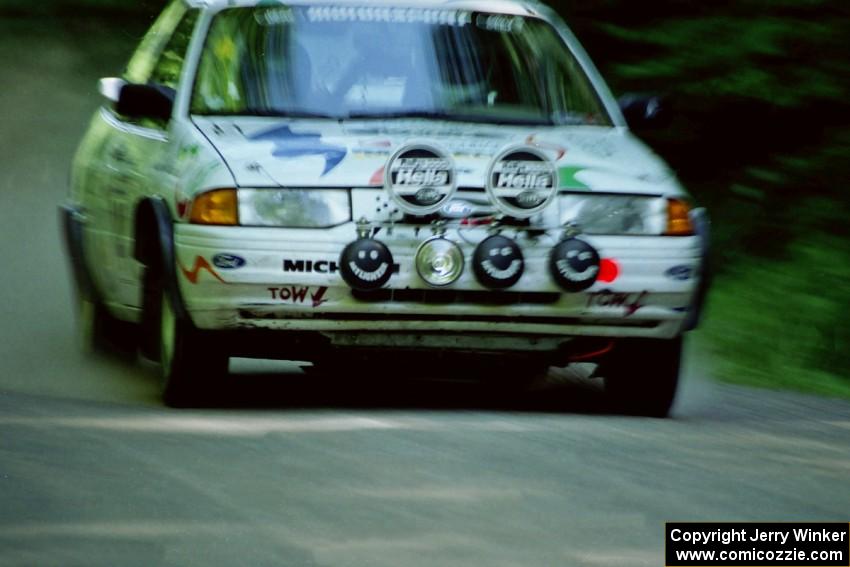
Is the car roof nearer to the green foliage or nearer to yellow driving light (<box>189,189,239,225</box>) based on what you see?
yellow driving light (<box>189,189,239,225</box>)

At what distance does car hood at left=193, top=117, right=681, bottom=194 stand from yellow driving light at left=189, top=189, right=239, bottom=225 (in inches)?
3.0

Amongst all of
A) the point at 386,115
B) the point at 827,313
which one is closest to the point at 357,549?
the point at 386,115

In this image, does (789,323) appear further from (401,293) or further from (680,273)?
(401,293)

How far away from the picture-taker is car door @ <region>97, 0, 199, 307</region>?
948cm

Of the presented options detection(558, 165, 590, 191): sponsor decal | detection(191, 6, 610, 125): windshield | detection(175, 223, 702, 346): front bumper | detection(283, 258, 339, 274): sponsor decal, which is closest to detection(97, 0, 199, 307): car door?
detection(191, 6, 610, 125): windshield

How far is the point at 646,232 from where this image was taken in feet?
29.2

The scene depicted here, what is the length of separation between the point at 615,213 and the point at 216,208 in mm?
1537

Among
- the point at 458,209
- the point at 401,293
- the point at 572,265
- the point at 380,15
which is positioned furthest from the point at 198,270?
the point at 380,15

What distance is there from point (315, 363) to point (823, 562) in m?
3.74

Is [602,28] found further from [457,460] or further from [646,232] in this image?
[457,460]

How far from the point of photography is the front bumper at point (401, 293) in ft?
28.2

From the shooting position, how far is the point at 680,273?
29.4ft

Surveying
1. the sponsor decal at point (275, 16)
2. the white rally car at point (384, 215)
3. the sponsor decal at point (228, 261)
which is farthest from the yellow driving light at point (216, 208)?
the sponsor decal at point (275, 16)

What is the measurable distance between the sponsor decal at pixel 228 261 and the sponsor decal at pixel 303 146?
456 mm
